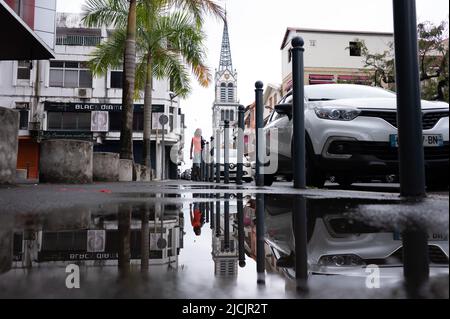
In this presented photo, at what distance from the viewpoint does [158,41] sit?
15.7 meters

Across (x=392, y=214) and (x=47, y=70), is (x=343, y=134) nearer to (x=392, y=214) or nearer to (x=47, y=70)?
(x=392, y=214)

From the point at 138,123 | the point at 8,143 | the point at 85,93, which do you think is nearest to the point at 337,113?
the point at 8,143

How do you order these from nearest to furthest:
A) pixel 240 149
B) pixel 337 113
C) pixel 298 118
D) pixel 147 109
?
pixel 337 113 < pixel 298 118 < pixel 240 149 < pixel 147 109

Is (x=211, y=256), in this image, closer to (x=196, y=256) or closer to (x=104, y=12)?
(x=196, y=256)

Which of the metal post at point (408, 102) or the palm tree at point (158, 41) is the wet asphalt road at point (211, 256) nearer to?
the metal post at point (408, 102)

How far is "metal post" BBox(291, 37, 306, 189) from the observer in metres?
4.26

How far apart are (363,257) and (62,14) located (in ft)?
101

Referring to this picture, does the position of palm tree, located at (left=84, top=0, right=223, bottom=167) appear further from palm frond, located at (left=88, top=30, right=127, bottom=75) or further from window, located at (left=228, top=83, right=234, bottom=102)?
window, located at (left=228, top=83, right=234, bottom=102)

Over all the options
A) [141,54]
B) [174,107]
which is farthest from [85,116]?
[141,54]

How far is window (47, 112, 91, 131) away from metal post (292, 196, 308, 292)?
2819 cm

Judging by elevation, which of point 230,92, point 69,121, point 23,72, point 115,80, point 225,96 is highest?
point 230,92

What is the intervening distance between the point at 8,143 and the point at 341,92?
13.3ft

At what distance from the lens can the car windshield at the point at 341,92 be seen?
4809 millimetres

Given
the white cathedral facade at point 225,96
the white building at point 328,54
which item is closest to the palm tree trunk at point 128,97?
the white building at point 328,54
